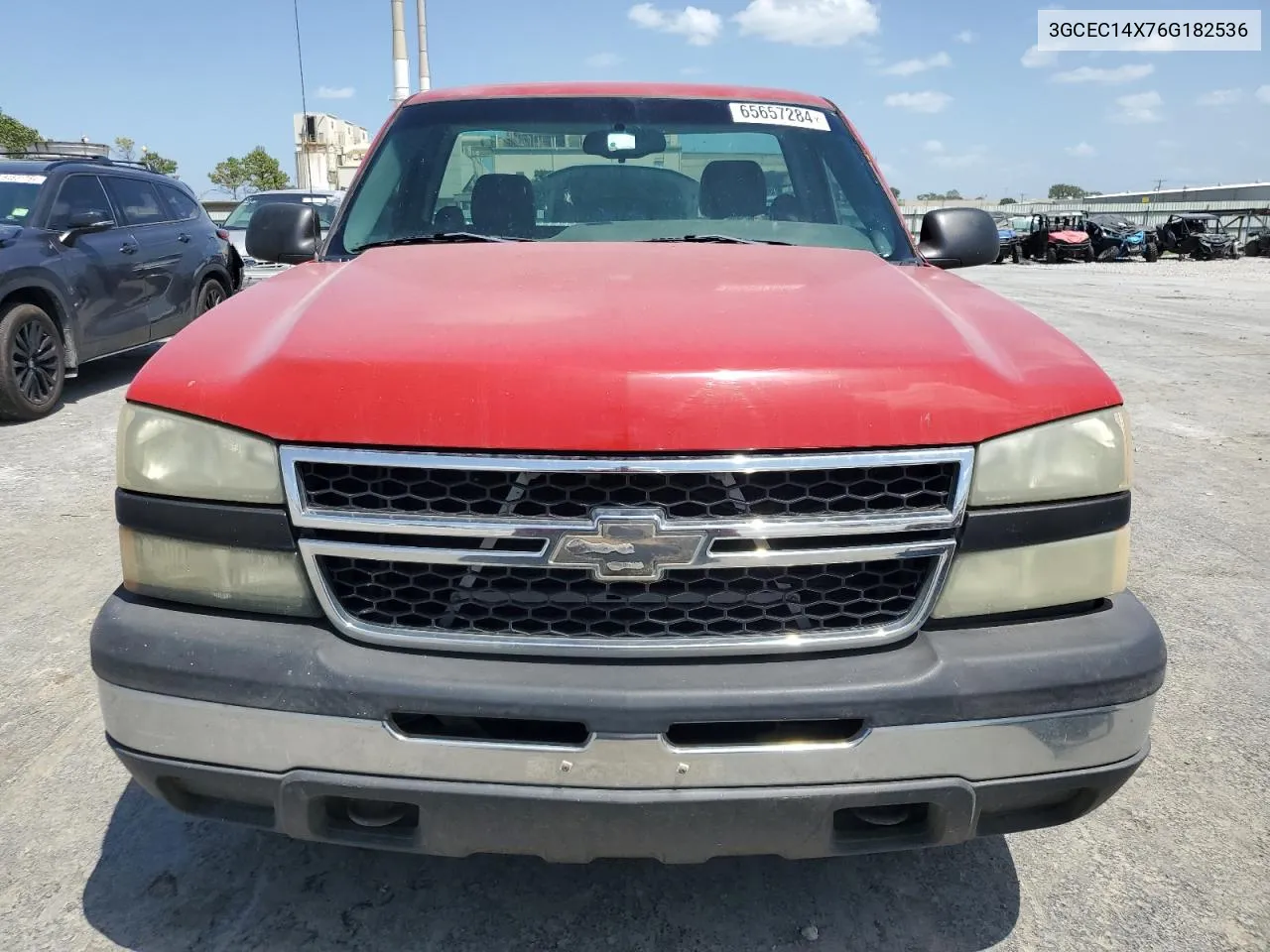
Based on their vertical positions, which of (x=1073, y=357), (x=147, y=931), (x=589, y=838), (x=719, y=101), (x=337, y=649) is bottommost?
(x=147, y=931)

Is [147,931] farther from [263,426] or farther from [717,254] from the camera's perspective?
[717,254]

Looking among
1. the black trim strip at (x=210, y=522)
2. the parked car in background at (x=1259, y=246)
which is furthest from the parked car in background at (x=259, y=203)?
the parked car in background at (x=1259, y=246)

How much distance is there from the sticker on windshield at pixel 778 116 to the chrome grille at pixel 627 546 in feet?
6.39

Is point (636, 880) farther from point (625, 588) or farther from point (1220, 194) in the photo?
point (1220, 194)

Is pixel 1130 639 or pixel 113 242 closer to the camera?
pixel 1130 639

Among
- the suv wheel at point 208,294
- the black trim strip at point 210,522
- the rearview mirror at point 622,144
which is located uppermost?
the rearview mirror at point 622,144

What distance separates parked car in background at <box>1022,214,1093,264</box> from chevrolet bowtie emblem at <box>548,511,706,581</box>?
3684 centimetres

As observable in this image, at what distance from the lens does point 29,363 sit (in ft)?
23.0

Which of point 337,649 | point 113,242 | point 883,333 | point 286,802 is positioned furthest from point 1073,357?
point 113,242

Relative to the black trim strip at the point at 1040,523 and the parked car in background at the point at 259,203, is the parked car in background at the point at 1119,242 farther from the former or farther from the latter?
the black trim strip at the point at 1040,523

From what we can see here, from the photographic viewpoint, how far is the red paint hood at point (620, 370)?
1.70 meters

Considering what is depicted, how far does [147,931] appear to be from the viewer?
213 centimetres

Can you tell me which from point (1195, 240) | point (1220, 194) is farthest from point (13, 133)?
point (1220, 194)

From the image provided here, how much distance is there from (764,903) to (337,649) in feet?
3.76
